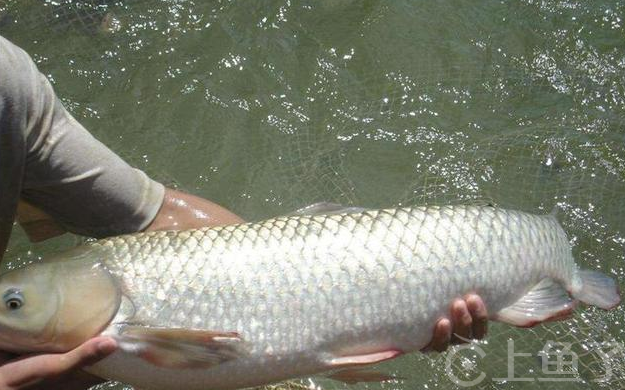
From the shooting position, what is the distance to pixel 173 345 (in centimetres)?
195

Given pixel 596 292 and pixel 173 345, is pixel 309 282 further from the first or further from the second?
pixel 596 292

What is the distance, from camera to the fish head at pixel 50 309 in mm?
1924

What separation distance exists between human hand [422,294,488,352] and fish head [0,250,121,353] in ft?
3.06

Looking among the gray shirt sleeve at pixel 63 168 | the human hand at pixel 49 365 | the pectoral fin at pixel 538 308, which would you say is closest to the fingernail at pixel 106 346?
the human hand at pixel 49 365

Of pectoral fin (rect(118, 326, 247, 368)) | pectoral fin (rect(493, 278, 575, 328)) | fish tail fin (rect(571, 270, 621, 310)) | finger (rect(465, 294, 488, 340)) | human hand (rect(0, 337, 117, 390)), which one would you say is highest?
fish tail fin (rect(571, 270, 621, 310))

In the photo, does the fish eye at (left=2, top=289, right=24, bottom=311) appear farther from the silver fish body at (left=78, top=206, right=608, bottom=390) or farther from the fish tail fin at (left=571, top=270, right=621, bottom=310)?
the fish tail fin at (left=571, top=270, right=621, bottom=310)

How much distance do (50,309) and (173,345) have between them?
34 cm

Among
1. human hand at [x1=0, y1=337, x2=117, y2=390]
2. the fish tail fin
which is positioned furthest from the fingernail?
the fish tail fin

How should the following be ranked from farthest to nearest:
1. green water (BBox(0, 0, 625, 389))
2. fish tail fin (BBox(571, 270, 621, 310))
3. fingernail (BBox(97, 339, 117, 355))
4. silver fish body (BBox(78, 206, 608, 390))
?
1. green water (BBox(0, 0, 625, 389))
2. fish tail fin (BBox(571, 270, 621, 310))
3. silver fish body (BBox(78, 206, 608, 390))
4. fingernail (BBox(97, 339, 117, 355))

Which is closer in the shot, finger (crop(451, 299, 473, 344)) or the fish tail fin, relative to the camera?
finger (crop(451, 299, 473, 344))

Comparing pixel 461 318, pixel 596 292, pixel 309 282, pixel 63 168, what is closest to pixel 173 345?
pixel 309 282

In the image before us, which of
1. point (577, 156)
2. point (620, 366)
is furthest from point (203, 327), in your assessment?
point (577, 156)

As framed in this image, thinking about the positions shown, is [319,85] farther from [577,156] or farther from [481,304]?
[481,304]

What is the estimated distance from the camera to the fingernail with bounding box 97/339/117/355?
188cm
